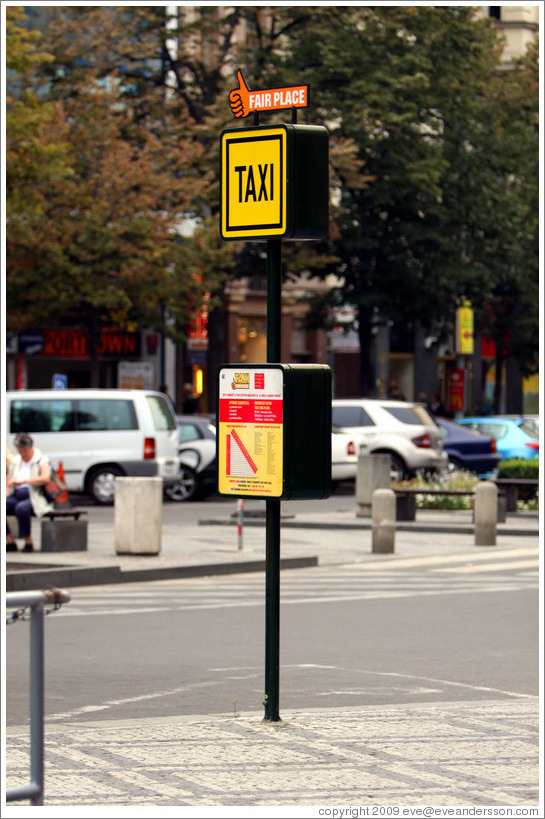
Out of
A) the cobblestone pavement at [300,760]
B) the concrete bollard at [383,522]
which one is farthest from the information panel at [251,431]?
the concrete bollard at [383,522]

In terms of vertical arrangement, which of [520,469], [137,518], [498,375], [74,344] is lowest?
[137,518]

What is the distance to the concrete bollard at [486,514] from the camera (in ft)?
68.6

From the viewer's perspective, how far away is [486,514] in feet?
68.7

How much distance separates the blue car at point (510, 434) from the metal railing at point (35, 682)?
27875mm

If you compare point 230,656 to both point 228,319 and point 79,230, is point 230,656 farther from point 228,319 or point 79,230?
point 228,319

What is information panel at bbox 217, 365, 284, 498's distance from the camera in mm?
7664

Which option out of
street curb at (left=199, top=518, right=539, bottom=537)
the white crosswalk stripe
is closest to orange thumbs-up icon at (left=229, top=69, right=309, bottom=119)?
the white crosswalk stripe

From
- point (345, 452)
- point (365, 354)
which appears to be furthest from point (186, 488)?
point (365, 354)

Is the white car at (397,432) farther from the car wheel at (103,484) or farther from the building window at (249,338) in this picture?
the building window at (249,338)

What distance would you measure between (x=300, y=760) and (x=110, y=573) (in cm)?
961

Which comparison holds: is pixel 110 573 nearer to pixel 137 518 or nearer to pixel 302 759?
pixel 137 518

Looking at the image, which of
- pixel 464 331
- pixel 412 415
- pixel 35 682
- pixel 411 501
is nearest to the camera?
pixel 35 682

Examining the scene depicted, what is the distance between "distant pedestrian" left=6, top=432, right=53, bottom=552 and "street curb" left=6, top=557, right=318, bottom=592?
2113 mm

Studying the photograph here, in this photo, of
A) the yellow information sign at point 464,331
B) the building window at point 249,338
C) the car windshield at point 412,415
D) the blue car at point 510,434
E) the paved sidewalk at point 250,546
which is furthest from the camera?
the yellow information sign at point 464,331
